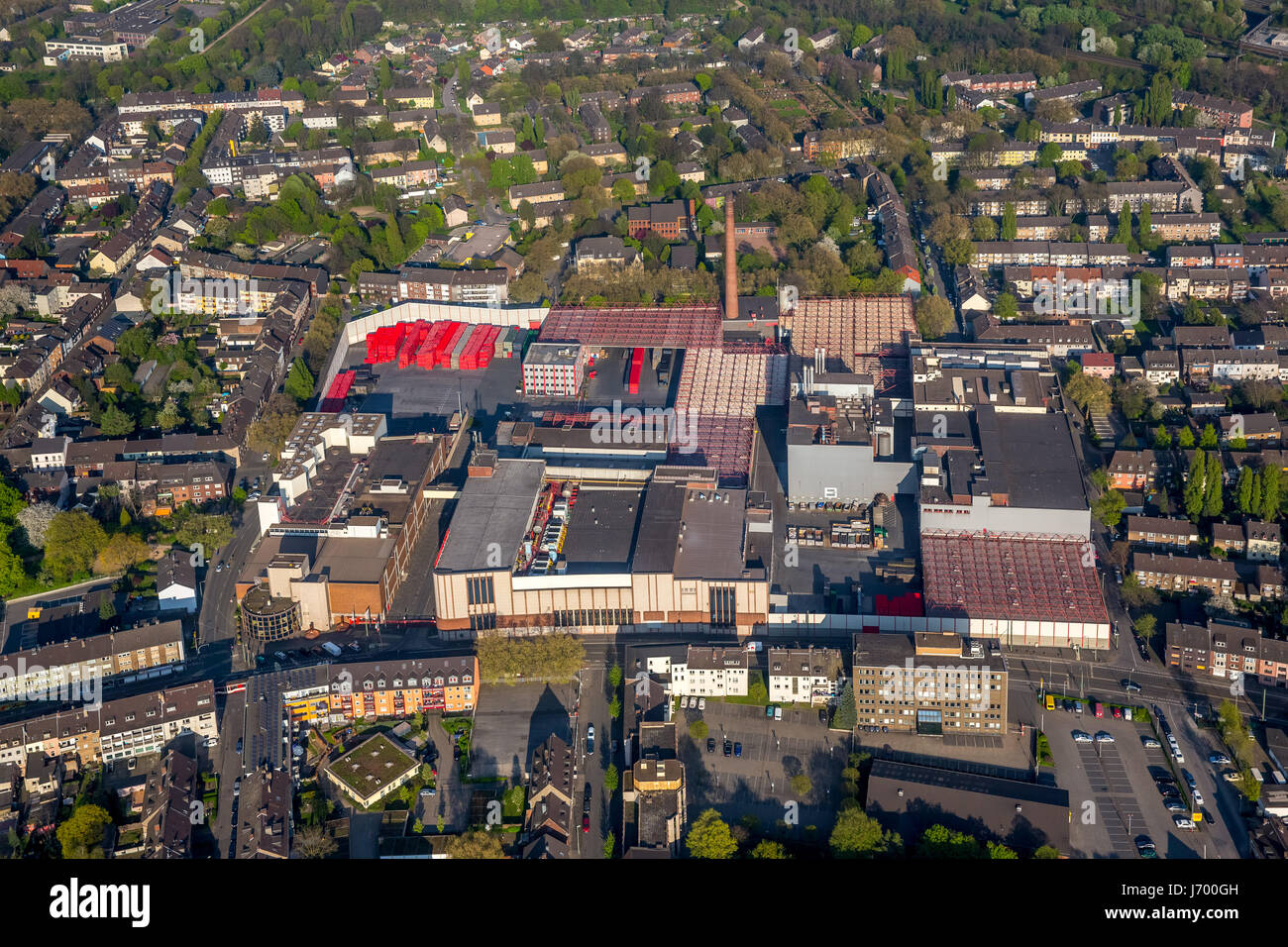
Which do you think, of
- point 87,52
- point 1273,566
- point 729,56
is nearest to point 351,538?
point 1273,566

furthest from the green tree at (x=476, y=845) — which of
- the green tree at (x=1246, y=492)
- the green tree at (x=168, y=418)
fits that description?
the green tree at (x=1246, y=492)

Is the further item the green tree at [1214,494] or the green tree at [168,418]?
the green tree at [168,418]

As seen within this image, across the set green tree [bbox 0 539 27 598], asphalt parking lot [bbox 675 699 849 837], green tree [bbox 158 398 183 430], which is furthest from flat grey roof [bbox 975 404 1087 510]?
green tree [bbox 0 539 27 598]

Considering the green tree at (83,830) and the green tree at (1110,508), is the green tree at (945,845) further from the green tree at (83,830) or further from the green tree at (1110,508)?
the green tree at (83,830)

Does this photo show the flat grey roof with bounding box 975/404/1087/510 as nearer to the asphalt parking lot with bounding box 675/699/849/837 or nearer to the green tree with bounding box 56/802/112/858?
the asphalt parking lot with bounding box 675/699/849/837

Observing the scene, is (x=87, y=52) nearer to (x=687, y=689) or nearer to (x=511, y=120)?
(x=511, y=120)

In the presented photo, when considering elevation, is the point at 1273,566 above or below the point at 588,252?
below

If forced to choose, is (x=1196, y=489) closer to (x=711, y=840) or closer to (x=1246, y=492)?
(x=1246, y=492)
